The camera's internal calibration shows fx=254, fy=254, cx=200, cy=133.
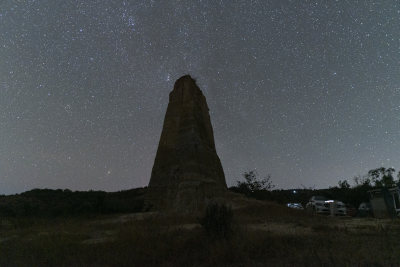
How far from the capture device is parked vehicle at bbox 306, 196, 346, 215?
24.9m

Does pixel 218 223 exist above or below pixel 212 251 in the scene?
above

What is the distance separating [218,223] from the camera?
10.1m

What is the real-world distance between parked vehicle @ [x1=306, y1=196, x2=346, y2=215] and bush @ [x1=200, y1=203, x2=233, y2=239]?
1904cm

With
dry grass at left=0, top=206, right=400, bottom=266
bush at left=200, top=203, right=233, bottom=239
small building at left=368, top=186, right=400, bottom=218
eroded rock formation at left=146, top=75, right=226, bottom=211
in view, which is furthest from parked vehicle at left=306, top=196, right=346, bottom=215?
bush at left=200, top=203, right=233, bottom=239

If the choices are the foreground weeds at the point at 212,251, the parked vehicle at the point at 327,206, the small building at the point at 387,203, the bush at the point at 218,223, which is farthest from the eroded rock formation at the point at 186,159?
the foreground weeds at the point at 212,251

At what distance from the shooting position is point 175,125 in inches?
1201

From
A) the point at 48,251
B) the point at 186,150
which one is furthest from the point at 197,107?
the point at 48,251

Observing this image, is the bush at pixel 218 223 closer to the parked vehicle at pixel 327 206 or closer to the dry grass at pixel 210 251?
the dry grass at pixel 210 251

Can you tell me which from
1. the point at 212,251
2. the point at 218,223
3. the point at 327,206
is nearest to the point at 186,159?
the point at 327,206

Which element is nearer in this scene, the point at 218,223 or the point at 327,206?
the point at 218,223

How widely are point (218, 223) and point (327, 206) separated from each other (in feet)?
69.0

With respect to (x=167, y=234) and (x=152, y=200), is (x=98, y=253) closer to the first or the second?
(x=167, y=234)

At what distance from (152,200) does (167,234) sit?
17.3 metres

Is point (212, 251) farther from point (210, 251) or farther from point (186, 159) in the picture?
point (186, 159)
